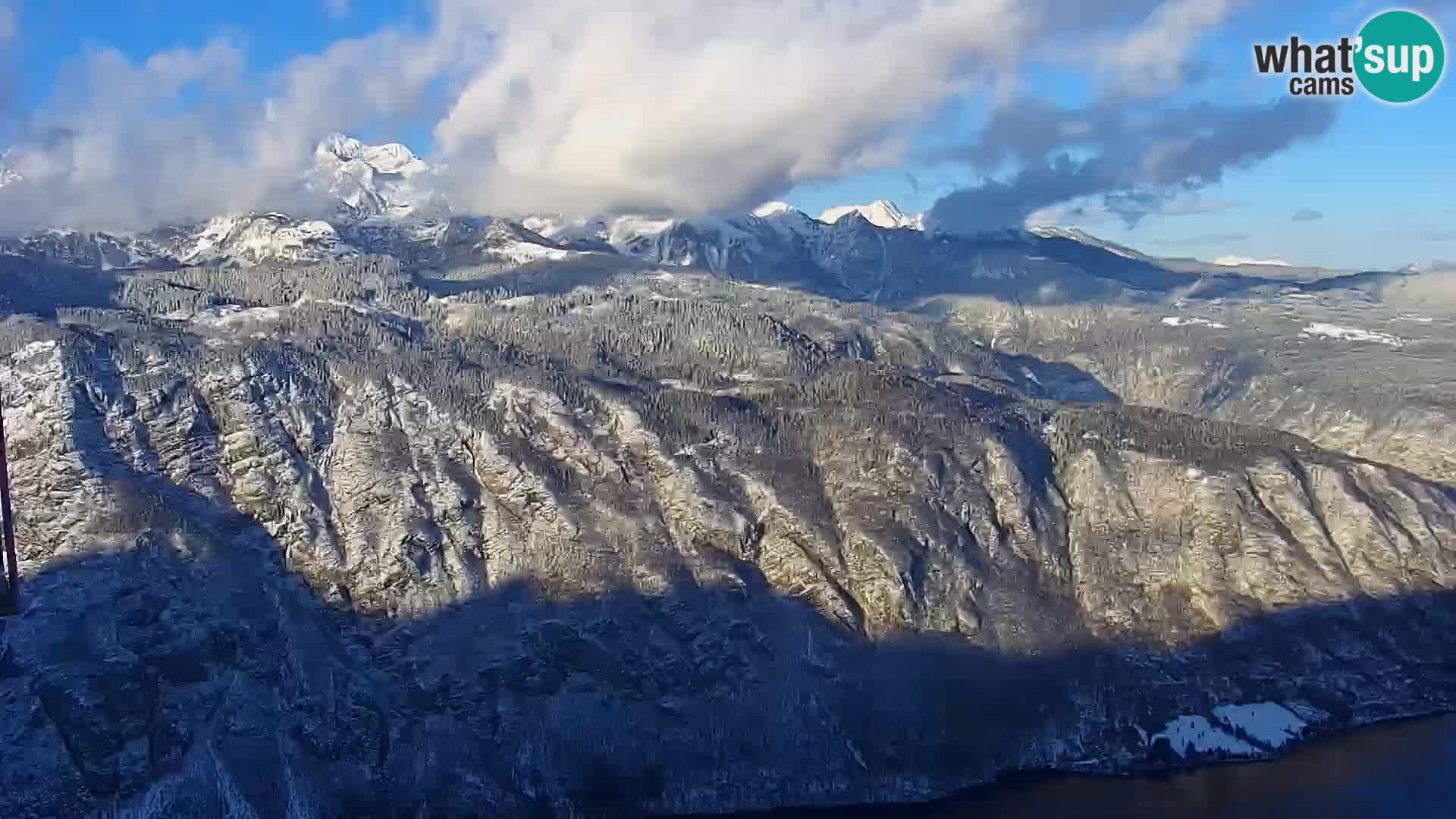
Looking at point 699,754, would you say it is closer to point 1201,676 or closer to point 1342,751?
point 1201,676

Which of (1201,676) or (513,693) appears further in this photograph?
(1201,676)

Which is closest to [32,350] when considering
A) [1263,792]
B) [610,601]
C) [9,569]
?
[610,601]

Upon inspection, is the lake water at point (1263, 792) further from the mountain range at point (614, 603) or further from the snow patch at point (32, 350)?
the snow patch at point (32, 350)

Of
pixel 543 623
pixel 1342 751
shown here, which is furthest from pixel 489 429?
pixel 1342 751

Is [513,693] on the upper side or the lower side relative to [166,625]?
lower

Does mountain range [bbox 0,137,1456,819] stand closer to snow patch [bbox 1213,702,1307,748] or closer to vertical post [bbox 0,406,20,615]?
snow patch [bbox 1213,702,1307,748]

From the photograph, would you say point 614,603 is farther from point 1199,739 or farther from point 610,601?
point 1199,739

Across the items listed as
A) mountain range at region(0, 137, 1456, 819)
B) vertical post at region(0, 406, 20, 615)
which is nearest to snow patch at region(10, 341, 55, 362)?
mountain range at region(0, 137, 1456, 819)
